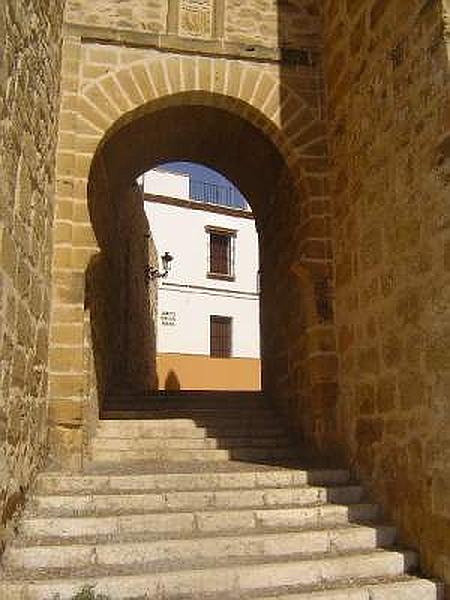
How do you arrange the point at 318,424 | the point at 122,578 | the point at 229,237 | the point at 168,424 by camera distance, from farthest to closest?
1. the point at 229,237
2. the point at 168,424
3. the point at 318,424
4. the point at 122,578

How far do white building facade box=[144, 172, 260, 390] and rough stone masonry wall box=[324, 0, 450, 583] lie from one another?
14.1 metres

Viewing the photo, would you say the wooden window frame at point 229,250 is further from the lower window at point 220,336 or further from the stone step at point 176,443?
the stone step at point 176,443

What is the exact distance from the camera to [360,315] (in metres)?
4.87

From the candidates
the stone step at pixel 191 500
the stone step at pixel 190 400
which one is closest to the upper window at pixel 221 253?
the stone step at pixel 190 400

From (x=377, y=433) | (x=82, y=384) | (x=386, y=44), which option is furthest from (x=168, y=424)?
(x=386, y=44)

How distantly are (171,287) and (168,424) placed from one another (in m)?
14.2

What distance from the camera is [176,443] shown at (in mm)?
5652

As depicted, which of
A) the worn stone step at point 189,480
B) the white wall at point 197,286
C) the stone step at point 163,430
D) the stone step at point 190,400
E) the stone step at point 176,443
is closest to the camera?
the worn stone step at point 189,480

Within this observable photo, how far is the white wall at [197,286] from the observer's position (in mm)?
19734

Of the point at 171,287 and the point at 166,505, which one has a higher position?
the point at 171,287

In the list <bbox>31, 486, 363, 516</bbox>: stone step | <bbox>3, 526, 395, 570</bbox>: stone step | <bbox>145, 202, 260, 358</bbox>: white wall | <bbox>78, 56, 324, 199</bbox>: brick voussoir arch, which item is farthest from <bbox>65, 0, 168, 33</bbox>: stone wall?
<bbox>145, 202, 260, 358</bbox>: white wall

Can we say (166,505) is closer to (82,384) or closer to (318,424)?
(82,384)

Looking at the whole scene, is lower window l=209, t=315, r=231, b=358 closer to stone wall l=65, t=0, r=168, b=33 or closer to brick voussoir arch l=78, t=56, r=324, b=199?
brick voussoir arch l=78, t=56, r=324, b=199

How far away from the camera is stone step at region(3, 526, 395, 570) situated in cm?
354
